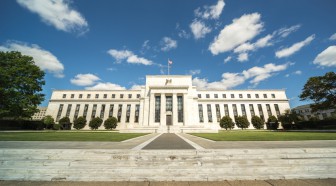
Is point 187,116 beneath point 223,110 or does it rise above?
beneath

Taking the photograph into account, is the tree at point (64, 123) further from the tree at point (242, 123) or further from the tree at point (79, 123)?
the tree at point (242, 123)

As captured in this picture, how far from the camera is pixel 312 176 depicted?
4.35 meters

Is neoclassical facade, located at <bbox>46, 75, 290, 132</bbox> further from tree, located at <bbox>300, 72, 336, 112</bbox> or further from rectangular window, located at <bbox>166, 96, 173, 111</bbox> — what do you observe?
tree, located at <bbox>300, 72, 336, 112</bbox>

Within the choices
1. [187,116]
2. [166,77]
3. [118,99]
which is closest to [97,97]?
[118,99]

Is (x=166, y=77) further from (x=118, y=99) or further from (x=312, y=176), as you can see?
(x=312, y=176)

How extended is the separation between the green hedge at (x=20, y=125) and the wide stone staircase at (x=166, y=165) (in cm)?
4739

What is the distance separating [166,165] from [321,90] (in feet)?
141

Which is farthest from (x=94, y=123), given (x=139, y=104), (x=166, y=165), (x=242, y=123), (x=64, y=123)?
(x=166, y=165)

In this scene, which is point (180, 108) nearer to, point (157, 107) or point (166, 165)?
point (157, 107)

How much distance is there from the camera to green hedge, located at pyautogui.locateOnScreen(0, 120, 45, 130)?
123 feet

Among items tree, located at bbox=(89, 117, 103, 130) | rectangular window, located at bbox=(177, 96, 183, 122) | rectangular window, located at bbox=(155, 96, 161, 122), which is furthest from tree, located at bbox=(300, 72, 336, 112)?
tree, located at bbox=(89, 117, 103, 130)

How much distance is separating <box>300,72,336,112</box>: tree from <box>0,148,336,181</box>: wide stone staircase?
126 ft

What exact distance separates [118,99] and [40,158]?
2440 inches

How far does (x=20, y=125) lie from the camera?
42.3 meters
